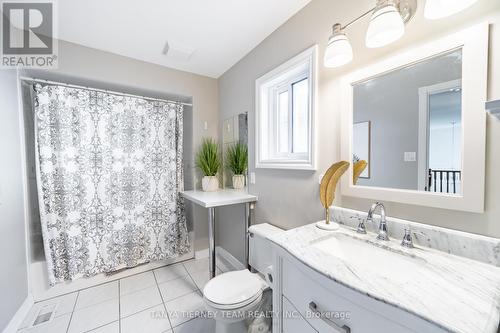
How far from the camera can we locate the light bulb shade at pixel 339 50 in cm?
102

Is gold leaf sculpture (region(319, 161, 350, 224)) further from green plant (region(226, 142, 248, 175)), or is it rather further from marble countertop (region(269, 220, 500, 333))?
green plant (region(226, 142, 248, 175))

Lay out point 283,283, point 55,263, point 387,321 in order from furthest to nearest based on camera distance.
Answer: point 55,263 < point 283,283 < point 387,321

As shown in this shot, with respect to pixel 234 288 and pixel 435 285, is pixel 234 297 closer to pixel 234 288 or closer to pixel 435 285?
pixel 234 288

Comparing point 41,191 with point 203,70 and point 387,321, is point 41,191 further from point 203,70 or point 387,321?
point 387,321

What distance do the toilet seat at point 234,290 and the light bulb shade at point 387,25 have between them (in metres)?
1.50

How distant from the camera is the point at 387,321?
52 centimetres

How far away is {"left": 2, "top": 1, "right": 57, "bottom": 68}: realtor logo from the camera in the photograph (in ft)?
4.53

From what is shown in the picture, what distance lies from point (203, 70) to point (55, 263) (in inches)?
92.8

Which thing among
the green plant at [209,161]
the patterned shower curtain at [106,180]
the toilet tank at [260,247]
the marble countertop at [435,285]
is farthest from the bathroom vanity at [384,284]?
the patterned shower curtain at [106,180]

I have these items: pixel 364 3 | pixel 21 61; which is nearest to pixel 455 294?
pixel 364 3

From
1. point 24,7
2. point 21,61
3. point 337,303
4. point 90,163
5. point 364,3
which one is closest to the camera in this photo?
point 337,303

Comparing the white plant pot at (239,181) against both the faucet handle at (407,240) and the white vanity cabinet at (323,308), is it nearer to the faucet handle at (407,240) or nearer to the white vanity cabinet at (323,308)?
the white vanity cabinet at (323,308)

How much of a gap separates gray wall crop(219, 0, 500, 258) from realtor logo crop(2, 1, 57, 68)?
60.7 inches

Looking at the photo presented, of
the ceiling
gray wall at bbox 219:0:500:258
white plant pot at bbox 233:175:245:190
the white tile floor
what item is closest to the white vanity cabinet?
gray wall at bbox 219:0:500:258
